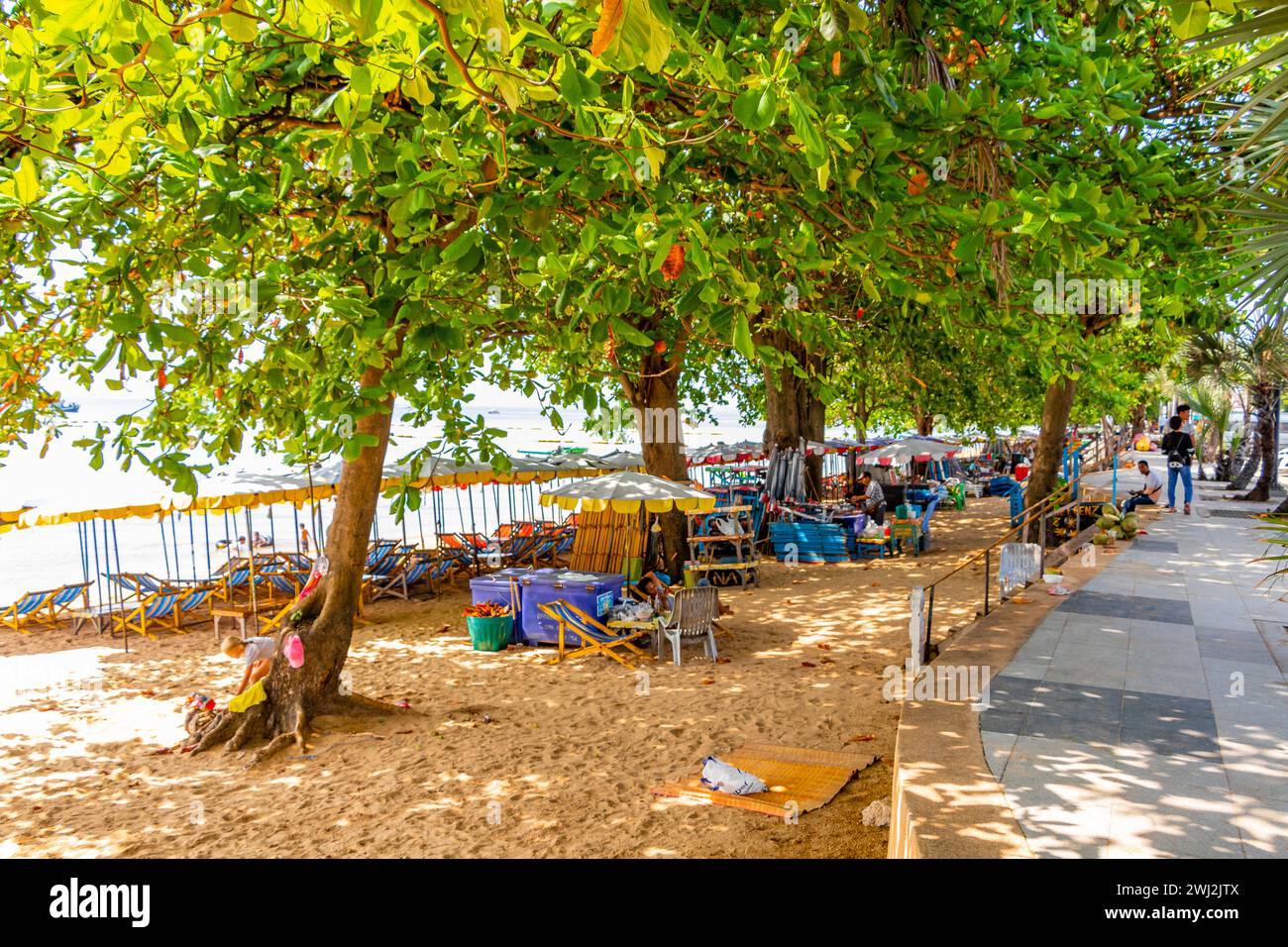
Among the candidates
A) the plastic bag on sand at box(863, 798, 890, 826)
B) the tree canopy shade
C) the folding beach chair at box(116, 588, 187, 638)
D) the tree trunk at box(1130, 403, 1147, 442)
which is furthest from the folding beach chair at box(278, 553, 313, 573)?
the tree trunk at box(1130, 403, 1147, 442)

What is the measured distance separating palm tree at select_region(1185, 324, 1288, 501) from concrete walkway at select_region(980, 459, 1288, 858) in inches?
443

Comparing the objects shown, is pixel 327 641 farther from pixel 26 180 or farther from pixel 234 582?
pixel 234 582

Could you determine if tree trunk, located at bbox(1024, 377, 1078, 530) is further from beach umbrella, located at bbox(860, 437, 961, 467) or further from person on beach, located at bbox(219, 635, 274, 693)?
person on beach, located at bbox(219, 635, 274, 693)

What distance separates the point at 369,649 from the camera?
→ 1241 centimetres

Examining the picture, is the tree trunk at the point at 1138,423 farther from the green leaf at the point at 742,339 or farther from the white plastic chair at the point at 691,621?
the green leaf at the point at 742,339

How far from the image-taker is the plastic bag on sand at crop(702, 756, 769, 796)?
21.1 feet

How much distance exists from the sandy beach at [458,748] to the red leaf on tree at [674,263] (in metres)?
3.66

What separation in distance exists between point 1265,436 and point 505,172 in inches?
843

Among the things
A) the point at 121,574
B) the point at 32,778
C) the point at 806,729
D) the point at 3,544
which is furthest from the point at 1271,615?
the point at 3,544

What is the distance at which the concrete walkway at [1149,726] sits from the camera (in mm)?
4176

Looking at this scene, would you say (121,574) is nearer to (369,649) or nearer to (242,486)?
(242,486)

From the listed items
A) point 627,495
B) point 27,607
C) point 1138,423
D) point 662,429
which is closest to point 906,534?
point 662,429

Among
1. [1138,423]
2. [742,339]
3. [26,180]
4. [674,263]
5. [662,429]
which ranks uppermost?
[26,180]

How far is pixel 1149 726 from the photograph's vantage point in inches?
224
